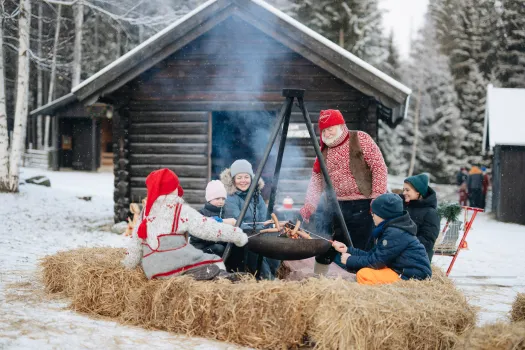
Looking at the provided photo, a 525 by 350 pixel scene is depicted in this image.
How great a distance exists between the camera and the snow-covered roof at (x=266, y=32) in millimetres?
8859

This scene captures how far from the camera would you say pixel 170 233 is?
4270 mm

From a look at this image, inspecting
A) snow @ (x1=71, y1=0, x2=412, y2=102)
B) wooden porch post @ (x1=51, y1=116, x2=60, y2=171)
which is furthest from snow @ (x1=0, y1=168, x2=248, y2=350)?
wooden porch post @ (x1=51, y1=116, x2=60, y2=171)

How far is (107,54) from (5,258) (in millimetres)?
27298

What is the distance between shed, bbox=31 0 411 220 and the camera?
9266mm

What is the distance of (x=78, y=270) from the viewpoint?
4.60 meters

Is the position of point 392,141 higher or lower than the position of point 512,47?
lower

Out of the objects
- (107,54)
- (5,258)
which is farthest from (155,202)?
(107,54)

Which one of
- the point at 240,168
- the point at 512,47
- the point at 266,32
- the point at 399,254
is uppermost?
the point at 512,47

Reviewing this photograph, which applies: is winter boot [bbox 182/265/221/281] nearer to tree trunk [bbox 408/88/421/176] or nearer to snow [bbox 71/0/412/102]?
snow [bbox 71/0/412/102]

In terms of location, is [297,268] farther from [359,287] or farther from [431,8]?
[431,8]

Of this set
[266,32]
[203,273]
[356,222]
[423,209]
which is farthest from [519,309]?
[266,32]

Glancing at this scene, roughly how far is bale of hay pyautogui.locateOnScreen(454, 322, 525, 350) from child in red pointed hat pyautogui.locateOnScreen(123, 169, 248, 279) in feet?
6.30

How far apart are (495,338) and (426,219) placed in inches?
81.2

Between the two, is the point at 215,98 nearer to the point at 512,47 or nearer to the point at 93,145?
the point at 93,145
